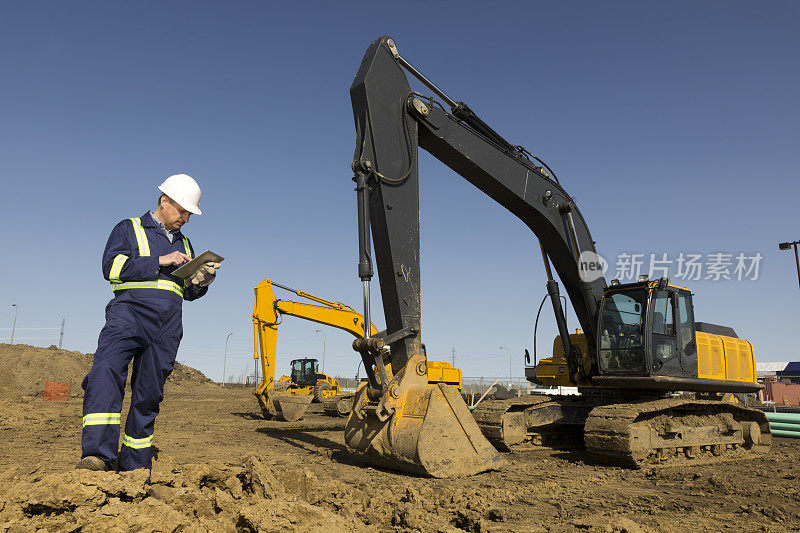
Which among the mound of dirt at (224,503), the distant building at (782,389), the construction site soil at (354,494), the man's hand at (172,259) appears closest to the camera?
the mound of dirt at (224,503)

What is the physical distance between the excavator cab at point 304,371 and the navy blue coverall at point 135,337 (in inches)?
714

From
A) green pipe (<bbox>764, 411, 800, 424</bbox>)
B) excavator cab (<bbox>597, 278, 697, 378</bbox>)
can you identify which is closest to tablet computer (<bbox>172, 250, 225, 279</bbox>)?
Result: excavator cab (<bbox>597, 278, 697, 378</bbox>)

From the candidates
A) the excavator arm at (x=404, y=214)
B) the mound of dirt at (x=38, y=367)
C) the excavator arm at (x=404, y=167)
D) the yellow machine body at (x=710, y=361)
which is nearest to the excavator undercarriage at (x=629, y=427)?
the yellow machine body at (x=710, y=361)

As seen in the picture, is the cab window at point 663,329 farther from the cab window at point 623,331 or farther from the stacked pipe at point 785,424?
the stacked pipe at point 785,424

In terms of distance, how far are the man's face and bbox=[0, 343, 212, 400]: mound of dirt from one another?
35.6 meters

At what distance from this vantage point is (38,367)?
125 ft

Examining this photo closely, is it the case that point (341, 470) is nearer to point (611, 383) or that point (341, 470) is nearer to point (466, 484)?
point (466, 484)

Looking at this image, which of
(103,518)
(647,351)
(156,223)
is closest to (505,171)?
(647,351)

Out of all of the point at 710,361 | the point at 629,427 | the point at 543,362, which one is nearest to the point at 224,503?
the point at 629,427

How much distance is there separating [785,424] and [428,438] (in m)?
11.5

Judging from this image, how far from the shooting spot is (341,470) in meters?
6.28

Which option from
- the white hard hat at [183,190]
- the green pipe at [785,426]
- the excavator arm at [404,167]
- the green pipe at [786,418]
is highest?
the excavator arm at [404,167]

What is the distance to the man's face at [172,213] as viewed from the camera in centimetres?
409

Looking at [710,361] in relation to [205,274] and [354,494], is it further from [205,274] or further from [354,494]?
[205,274]
